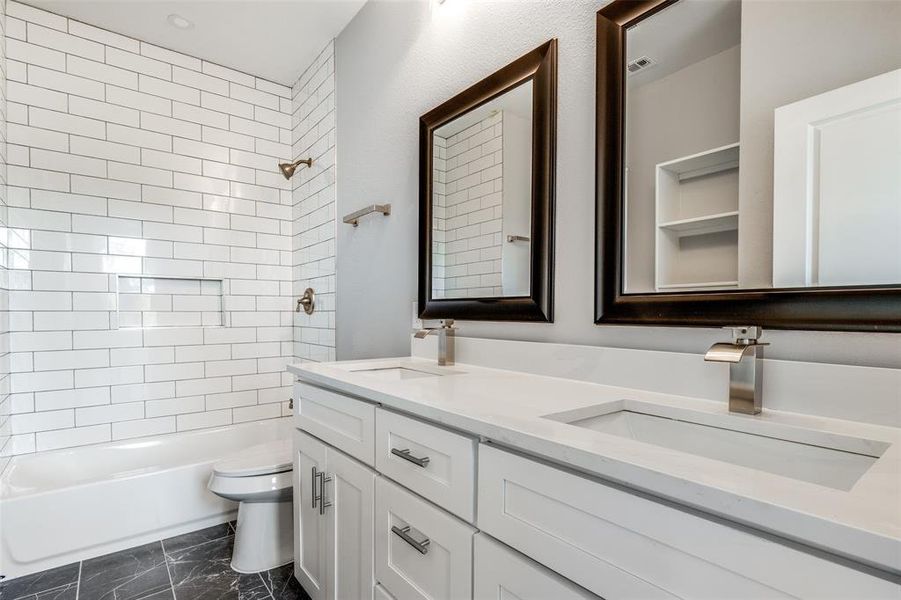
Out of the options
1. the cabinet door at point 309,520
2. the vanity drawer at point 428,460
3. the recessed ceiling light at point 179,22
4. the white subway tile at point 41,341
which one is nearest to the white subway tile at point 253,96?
the recessed ceiling light at point 179,22

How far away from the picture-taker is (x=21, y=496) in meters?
1.84

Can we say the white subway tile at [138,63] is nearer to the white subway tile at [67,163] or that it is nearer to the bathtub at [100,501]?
the white subway tile at [67,163]

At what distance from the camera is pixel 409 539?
0.97 metres

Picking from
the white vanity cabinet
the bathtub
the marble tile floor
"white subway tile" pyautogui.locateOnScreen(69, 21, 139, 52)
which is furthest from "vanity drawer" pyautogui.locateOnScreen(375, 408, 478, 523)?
"white subway tile" pyautogui.locateOnScreen(69, 21, 139, 52)

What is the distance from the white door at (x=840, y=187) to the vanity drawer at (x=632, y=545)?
22.6 inches

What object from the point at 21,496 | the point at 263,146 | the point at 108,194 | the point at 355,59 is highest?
the point at 355,59

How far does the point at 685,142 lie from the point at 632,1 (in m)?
0.40

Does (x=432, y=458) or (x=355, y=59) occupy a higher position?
(x=355, y=59)

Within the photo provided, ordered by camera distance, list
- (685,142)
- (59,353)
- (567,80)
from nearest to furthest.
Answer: (685,142), (567,80), (59,353)

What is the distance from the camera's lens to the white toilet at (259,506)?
1.85 m

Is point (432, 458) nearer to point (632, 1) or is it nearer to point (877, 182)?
point (877, 182)

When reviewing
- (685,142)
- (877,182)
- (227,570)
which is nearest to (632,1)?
(685,142)

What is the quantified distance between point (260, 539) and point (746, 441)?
189cm

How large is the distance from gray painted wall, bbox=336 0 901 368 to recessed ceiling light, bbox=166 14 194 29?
788 mm
